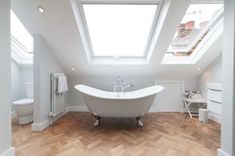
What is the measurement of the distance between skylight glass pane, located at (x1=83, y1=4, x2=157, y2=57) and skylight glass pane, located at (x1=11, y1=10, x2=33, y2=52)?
1422 millimetres

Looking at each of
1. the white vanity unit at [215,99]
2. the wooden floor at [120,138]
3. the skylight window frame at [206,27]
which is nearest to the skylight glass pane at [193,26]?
the skylight window frame at [206,27]

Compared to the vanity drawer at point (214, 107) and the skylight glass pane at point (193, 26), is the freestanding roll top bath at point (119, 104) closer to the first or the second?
the vanity drawer at point (214, 107)

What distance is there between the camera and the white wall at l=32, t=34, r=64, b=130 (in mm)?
2586

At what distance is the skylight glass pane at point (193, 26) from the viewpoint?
266cm

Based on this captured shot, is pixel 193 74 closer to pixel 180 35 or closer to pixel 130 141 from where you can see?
pixel 180 35

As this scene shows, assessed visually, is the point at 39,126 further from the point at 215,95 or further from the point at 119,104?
the point at 215,95

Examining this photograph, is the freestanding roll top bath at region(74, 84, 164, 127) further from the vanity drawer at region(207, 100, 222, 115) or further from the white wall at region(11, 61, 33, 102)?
the white wall at region(11, 61, 33, 102)

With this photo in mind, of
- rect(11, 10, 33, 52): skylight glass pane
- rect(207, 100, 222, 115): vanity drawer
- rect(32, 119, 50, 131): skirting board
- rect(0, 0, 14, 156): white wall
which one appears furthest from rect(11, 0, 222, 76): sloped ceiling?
rect(32, 119, 50, 131): skirting board

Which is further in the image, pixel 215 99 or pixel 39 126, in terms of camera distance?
pixel 215 99

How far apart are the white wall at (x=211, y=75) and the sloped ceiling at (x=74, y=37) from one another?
111mm

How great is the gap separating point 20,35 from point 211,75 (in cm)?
435

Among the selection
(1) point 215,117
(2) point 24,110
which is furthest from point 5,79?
(1) point 215,117

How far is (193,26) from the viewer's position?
2.98m

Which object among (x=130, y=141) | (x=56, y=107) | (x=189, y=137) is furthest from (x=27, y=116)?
(x=189, y=137)
